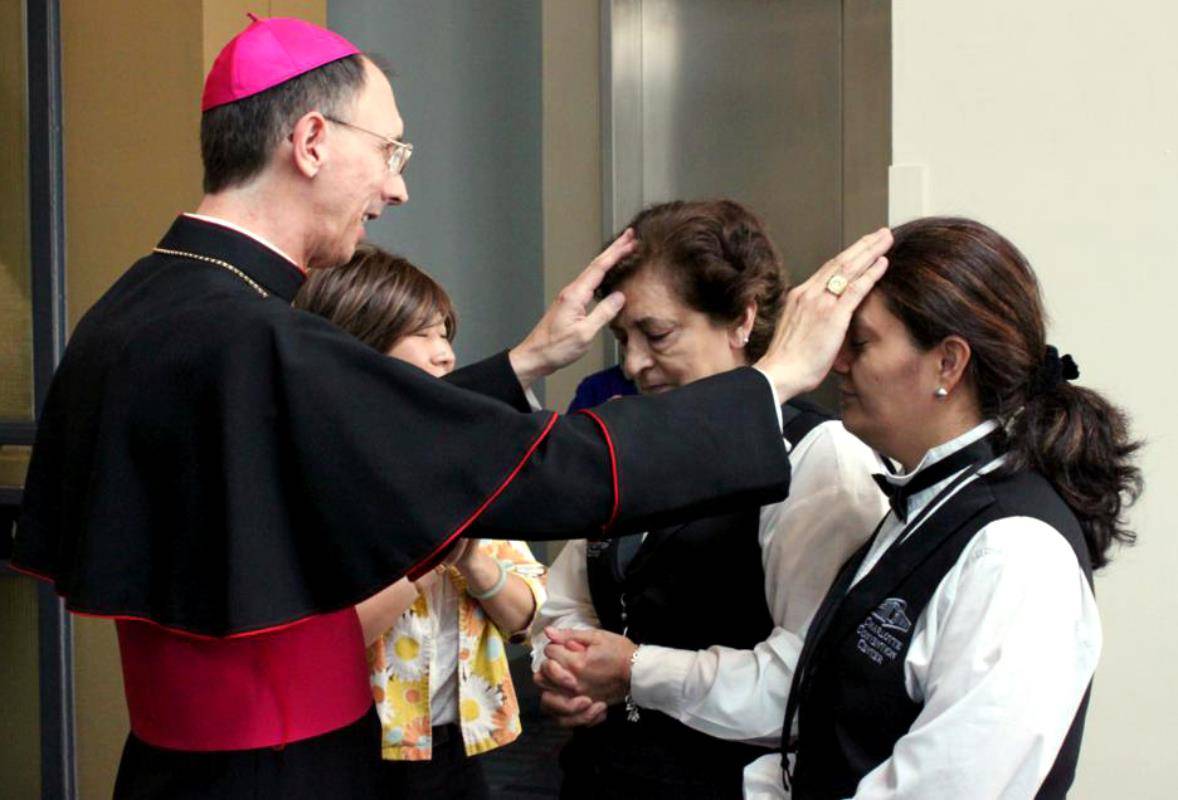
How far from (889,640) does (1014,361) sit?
1.34 feet

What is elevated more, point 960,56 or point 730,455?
point 960,56

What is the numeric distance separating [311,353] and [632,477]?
0.42m

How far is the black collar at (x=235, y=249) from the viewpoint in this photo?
187 cm

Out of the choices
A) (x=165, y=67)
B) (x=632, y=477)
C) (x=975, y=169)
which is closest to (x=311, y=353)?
(x=632, y=477)

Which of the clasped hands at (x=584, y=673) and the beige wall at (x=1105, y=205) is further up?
the beige wall at (x=1105, y=205)

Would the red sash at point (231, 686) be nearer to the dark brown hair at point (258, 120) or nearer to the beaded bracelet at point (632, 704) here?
the beaded bracelet at point (632, 704)

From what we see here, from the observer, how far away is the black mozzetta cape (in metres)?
1.64

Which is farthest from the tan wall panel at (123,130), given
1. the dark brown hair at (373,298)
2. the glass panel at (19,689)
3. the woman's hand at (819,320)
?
the woman's hand at (819,320)

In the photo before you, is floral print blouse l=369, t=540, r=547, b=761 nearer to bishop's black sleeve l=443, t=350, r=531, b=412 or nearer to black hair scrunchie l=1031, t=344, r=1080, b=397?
bishop's black sleeve l=443, t=350, r=531, b=412

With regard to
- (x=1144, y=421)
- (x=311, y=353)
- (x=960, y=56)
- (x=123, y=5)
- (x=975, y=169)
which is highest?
(x=123, y=5)

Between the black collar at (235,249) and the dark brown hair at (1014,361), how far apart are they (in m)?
0.83

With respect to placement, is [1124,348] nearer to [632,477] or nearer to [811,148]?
[632,477]

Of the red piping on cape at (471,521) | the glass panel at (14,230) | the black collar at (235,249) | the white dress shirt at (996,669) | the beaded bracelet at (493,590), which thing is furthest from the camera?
the glass panel at (14,230)

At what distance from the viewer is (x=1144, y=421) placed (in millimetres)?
2957
